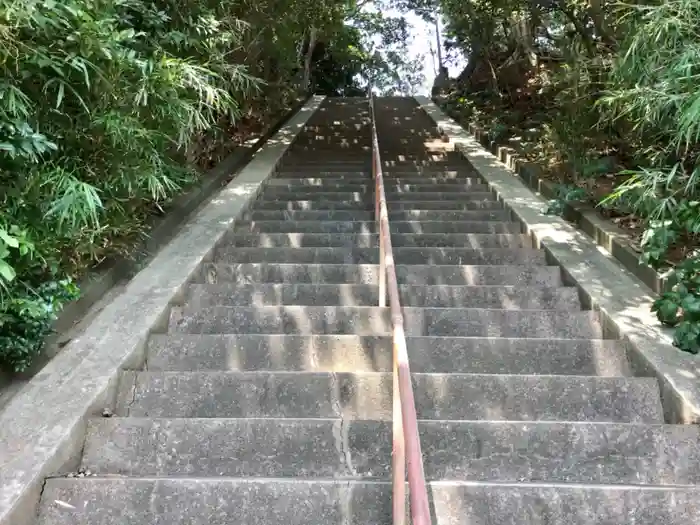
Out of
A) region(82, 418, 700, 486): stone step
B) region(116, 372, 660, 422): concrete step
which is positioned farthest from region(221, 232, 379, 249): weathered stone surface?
region(82, 418, 700, 486): stone step

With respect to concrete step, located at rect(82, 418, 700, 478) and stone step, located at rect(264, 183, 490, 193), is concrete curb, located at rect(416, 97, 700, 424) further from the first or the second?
stone step, located at rect(264, 183, 490, 193)

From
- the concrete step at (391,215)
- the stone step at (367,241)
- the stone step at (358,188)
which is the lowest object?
the stone step at (367,241)

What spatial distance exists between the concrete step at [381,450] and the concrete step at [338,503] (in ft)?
0.60

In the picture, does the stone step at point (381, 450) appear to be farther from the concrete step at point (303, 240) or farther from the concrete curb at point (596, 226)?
the concrete step at point (303, 240)

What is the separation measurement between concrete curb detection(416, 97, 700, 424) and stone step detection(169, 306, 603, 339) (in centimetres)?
21

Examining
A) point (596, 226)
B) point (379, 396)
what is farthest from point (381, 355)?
point (596, 226)

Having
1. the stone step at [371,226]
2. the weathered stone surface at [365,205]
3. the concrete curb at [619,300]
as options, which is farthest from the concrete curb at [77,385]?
the concrete curb at [619,300]

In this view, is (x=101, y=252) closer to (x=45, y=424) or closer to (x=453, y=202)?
(x=45, y=424)

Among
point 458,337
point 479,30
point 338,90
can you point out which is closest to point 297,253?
point 458,337

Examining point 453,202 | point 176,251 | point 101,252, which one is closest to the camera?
point 101,252

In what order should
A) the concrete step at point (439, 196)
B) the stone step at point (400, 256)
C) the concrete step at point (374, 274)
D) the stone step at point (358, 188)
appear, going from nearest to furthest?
the concrete step at point (374, 274) → the stone step at point (400, 256) → the concrete step at point (439, 196) → the stone step at point (358, 188)

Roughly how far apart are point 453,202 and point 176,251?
10.3 ft

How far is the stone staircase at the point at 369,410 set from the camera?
88.2 inches

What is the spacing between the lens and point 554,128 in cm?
652
